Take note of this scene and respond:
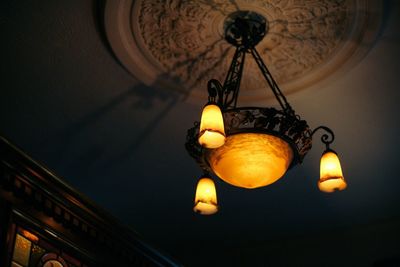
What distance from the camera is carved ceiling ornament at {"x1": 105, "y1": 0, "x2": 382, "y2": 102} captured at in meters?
2.45

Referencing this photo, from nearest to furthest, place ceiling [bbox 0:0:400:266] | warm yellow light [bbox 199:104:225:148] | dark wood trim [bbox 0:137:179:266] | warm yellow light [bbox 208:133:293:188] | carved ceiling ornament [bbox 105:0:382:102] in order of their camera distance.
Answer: dark wood trim [bbox 0:137:179:266], warm yellow light [bbox 199:104:225:148], warm yellow light [bbox 208:133:293:188], carved ceiling ornament [bbox 105:0:382:102], ceiling [bbox 0:0:400:266]

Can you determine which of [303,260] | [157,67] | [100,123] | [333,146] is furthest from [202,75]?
[303,260]

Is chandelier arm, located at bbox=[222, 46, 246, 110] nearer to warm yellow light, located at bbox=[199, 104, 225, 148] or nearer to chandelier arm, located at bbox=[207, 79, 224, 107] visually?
chandelier arm, located at bbox=[207, 79, 224, 107]

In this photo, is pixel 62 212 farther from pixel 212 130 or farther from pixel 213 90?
pixel 213 90

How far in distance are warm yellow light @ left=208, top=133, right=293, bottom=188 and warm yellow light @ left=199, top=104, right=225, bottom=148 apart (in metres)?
0.13

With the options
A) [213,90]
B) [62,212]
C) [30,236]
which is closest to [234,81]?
[213,90]

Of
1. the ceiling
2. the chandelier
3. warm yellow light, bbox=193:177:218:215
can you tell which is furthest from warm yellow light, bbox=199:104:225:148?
the ceiling

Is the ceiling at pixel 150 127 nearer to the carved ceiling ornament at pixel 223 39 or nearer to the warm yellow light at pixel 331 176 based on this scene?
the carved ceiling ornament at pixel 223 39

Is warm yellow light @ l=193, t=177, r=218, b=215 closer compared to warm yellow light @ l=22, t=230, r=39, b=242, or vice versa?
warm yellow light @ l=22, t=230, r=39, b=242

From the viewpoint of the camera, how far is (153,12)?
97.3 inches

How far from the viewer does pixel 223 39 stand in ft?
8.68

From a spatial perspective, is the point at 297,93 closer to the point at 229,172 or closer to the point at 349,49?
the point at 349,49

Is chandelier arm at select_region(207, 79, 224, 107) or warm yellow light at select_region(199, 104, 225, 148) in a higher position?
chandelier arm at select_region(207, 79, 224, 107)

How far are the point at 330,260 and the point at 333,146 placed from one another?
5.24 ft
